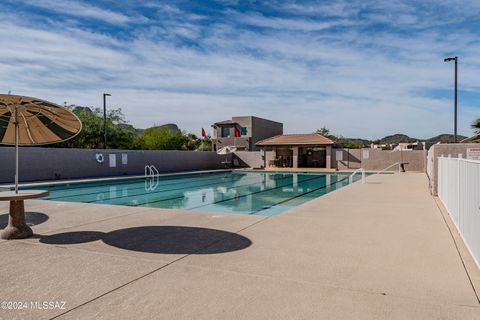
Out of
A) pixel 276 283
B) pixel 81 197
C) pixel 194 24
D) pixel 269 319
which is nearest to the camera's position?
pixel 269 319

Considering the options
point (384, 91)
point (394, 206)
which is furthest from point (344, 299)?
point (384, 91)

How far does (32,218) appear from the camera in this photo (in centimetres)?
700

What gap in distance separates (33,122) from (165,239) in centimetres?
Result: 326

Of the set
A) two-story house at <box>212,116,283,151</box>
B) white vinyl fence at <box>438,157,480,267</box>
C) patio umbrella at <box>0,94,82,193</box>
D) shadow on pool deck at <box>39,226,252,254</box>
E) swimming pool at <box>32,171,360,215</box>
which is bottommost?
swimming pool at <box>32,171,360,215</box>

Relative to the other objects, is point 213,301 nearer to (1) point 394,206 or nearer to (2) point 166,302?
(2) point 166,302

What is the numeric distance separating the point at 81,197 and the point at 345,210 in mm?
10030

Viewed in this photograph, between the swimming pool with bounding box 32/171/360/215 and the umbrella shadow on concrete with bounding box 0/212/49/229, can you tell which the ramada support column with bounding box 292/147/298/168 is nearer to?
the swimming pool with bounding box 32/171/360/215

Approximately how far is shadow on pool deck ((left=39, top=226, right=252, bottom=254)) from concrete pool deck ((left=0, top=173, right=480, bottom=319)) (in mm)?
16

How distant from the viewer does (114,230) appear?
19.1 ft

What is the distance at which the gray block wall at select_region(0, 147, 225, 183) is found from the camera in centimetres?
1753

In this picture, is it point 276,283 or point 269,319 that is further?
point 276,283

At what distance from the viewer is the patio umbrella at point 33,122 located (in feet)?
17.7

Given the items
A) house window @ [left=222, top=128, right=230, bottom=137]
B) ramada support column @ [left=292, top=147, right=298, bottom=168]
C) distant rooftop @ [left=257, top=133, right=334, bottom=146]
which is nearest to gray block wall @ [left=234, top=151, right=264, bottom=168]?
distant rooftop @ [left=257, top=133, right=334, bottom=146]

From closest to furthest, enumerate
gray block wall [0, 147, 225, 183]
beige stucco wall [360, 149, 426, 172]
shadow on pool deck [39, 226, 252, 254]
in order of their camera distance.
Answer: shadow on pool deck [39, 226, 252, 254], gray block wall [0, 147, 225, 183], beige stucco wall [360, 149, 426, 172]
